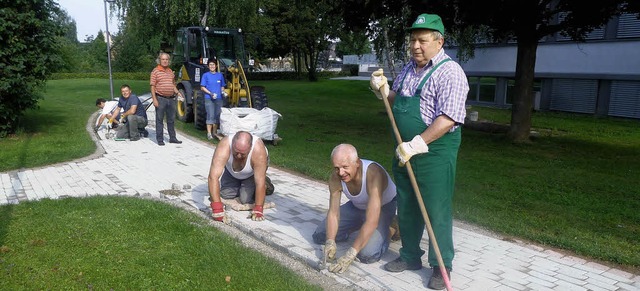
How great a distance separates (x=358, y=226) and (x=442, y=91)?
1.81m

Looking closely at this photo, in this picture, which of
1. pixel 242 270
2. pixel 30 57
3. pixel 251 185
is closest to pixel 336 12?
pixel 30 57

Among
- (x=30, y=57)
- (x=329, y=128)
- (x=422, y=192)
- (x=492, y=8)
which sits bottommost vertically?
(x=329, y=128)

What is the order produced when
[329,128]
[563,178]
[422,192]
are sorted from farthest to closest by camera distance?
[329,128]
[563,178]
[422,192]

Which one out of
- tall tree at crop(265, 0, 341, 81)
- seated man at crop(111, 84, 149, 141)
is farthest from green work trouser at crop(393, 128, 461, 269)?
tall tree at crop(265, 0, 341, 81)

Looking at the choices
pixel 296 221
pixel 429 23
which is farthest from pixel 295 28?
pixel 429 23

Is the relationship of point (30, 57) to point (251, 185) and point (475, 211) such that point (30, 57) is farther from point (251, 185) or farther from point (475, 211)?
point (475, 211)

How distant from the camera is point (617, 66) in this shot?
1877cm

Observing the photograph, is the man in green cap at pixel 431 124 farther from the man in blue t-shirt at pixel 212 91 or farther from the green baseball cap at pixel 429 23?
the man in blue t-shirt at pixel 212 91

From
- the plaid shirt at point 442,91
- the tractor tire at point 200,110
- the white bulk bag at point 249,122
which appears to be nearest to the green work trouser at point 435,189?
the plaid shirt at point 442,91

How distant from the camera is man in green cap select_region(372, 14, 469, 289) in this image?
3.52 m

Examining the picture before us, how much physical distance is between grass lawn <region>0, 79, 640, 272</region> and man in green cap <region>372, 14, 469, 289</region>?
70.6 inches

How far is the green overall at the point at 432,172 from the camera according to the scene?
3678 millimetres

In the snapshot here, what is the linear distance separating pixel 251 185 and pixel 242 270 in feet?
6.07

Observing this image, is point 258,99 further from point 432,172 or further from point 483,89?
point 483,89
